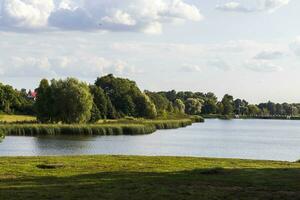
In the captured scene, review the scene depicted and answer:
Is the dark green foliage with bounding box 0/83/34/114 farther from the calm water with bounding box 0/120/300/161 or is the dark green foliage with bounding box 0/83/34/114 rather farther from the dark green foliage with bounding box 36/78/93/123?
the calm water with bounding box 0/120/300/161

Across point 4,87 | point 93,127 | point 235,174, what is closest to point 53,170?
point 235,174

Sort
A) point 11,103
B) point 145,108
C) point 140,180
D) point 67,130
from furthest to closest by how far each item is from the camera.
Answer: point 145,108 → point 11,103 → point 67,130 → point 140,180

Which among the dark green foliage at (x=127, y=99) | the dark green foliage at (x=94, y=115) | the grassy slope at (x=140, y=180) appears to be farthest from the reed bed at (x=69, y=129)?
the grassy slope at (x=140, y=180)

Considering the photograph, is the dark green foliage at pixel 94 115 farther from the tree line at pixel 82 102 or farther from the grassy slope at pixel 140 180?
the grassy slope at pixel 140 180

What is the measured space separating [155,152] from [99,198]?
103ft

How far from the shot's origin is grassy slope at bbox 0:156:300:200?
1559 cm

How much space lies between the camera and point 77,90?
90.0 meters

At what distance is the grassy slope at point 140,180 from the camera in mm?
15586

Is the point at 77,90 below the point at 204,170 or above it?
above

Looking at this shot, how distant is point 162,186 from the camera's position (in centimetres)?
1720

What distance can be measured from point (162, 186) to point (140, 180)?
1.67 m

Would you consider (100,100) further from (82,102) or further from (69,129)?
(69,129)

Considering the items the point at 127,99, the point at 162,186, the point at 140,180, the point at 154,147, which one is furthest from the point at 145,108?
the point at 162,186

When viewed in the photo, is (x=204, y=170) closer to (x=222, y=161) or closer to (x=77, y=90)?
(x=222, y=161)
